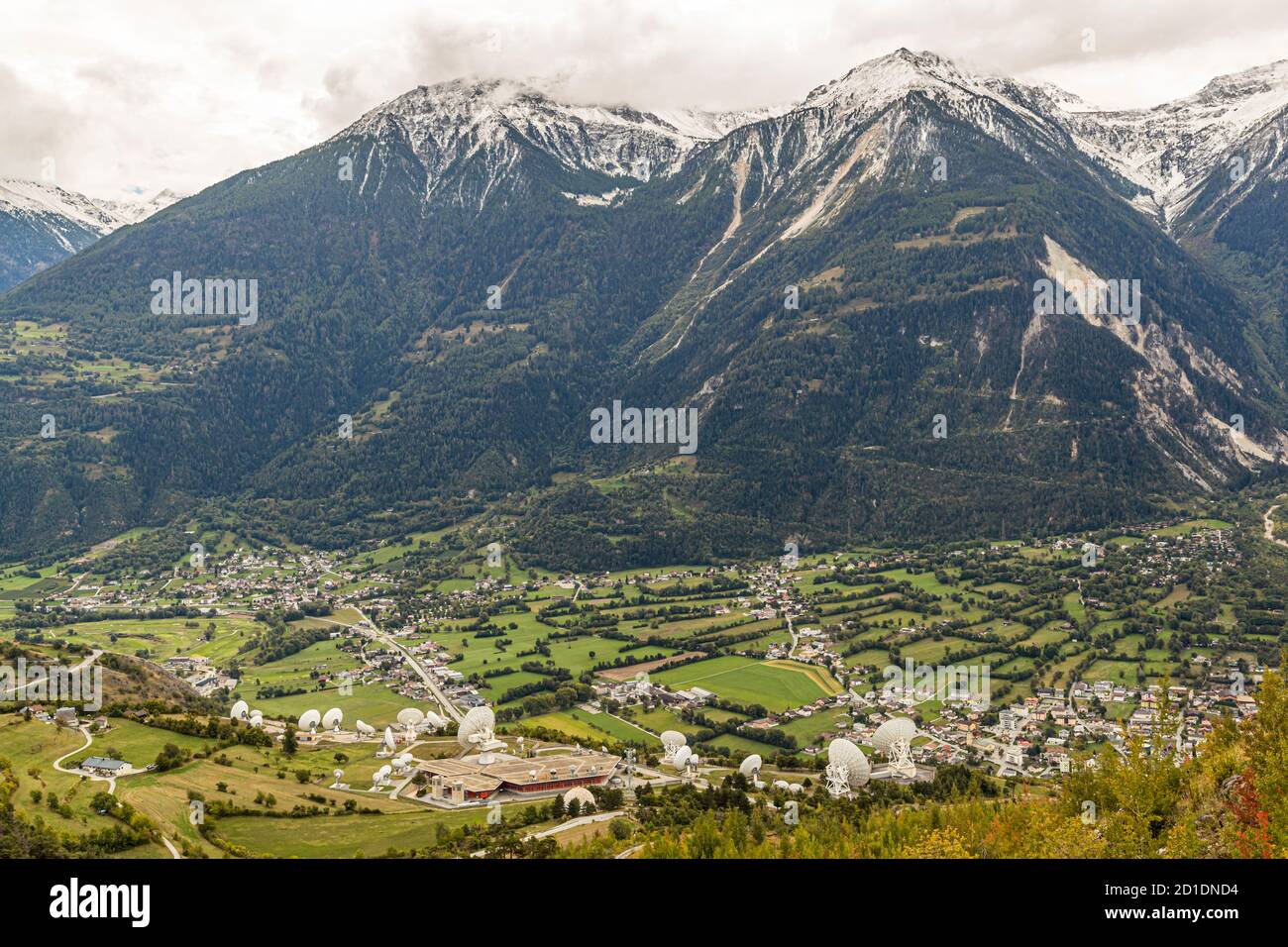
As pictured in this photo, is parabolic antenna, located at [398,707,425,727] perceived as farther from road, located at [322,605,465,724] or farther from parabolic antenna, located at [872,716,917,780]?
parabolic antenna, located at [872,716,917,780]

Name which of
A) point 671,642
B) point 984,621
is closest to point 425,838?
point 671,642

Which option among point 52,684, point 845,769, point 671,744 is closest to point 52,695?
point 52,684

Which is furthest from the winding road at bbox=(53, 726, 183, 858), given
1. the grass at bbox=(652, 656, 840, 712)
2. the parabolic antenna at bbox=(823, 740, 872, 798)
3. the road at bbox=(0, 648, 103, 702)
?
the grass at bbox=(652, 656, 840, 712)

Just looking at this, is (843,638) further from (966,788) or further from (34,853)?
(34,853)
